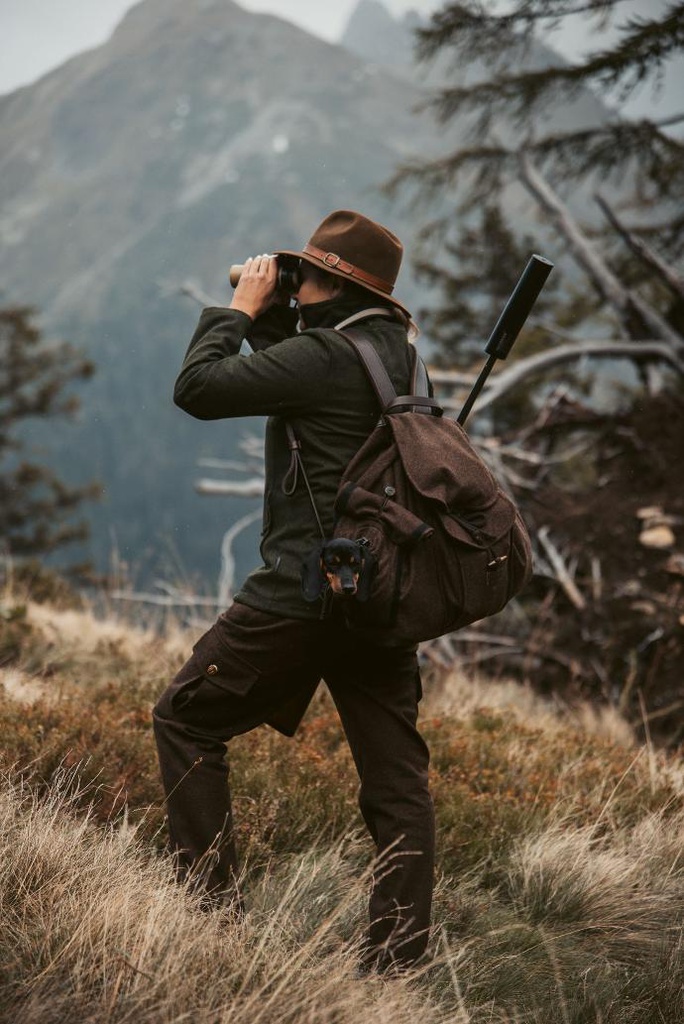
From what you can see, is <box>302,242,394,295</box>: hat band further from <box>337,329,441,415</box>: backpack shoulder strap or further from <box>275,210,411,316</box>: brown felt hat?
<box>337,329,441,415</box>: backpack shoulder strap

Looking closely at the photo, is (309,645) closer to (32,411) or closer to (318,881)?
(318,881)

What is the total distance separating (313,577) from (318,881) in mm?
1193

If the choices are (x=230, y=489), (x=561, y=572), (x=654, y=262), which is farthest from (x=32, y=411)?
(x=561, y=572)

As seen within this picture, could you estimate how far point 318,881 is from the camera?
3.12 metres

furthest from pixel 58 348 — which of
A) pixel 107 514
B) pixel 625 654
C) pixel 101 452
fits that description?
pixel 101 452

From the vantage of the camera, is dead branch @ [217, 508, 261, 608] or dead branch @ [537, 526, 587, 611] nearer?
dead branch @ [537, 526, 587, 611]

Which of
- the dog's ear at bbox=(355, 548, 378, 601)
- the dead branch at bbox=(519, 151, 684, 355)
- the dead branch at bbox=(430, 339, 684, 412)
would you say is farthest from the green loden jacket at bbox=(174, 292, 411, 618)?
the dead branch at bbox=(519, 151, 684, 355)

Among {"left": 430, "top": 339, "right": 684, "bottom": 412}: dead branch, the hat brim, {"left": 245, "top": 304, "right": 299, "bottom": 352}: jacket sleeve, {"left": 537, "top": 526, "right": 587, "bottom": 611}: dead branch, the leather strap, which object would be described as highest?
the hat brim

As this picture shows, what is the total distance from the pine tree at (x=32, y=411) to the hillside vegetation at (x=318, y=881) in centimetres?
2475

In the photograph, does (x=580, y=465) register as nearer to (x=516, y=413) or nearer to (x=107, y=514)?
(x=516, y=413)

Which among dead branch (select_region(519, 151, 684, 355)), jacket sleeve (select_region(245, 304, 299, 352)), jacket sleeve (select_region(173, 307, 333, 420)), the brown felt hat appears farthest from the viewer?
dead branch (select_region(519, 151, 684, 355))

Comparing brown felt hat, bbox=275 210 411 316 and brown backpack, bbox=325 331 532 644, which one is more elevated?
brown felt hat, bbox=275 210 411 316

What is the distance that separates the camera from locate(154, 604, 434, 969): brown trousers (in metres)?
2.69

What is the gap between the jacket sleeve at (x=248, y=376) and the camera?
2545 millimetres
